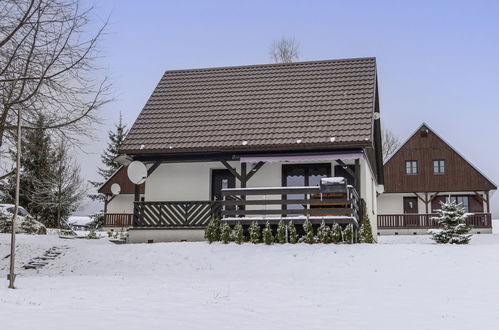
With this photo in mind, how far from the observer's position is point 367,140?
61.6 feet

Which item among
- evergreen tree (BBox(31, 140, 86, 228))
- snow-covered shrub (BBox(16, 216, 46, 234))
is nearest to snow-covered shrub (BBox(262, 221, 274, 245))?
snow-covered shrub (BBox(16, 216, 46, 234))

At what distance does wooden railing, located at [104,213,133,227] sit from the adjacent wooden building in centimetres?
1531

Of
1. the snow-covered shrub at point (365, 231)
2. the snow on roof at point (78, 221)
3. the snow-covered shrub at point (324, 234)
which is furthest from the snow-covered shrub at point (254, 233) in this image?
the snow on roof at point (78, 221)

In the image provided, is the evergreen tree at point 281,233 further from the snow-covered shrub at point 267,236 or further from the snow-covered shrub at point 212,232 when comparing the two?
the snow-covered shrub at point 212,232

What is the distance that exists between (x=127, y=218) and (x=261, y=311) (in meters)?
28.6

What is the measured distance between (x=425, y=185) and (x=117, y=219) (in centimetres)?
1904

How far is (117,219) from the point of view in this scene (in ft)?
124

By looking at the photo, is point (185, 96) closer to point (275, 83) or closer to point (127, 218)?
point (275, 83)

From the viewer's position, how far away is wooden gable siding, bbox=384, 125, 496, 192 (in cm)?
3672

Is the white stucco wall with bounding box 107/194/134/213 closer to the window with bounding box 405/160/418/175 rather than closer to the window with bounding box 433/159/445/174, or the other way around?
the window with bounding box 405/160/418/175

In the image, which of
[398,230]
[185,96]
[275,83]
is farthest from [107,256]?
[398,230]

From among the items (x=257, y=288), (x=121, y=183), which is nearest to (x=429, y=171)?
(x=121, y=183)

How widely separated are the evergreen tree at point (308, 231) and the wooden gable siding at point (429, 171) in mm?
21132

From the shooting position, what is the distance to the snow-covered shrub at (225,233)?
18.1m
